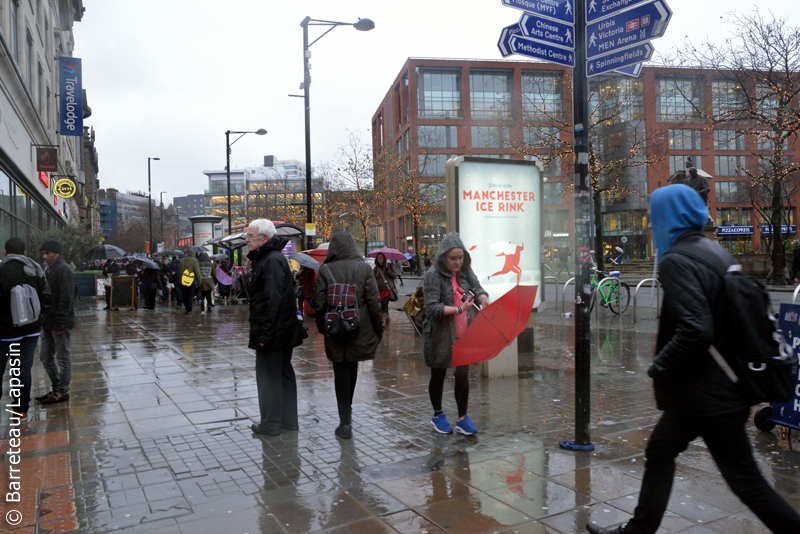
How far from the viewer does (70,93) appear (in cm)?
2116

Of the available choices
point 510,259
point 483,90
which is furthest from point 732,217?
point 510,259

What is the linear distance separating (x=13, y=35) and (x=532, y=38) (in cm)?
1714

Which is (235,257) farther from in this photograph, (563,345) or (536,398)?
(536,398)

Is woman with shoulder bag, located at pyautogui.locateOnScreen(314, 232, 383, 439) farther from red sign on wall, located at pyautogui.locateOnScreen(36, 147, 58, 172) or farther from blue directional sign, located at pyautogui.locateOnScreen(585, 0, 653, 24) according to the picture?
red sign on wall, located at pyautogui.locateOnScreen(36, 147, 58, 172)

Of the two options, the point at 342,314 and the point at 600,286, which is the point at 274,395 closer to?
the point at 342,314

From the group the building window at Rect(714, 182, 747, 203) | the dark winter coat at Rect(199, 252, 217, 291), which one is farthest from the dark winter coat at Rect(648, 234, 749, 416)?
the building window at Rect(714, 182, 747, 203)

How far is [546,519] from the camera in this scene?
357 centimetres

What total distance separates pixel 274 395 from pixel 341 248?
1.47 meters

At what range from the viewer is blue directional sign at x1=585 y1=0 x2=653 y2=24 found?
449 cm

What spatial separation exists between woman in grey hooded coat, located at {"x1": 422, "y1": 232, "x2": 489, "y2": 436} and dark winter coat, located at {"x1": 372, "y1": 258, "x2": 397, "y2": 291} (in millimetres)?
7509

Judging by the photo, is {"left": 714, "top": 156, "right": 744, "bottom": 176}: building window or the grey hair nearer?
the grey hair

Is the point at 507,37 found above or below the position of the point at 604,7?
below

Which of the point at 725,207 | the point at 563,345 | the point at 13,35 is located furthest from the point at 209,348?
the point at 725,207

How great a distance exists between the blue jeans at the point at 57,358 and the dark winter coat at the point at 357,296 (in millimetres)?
3485
